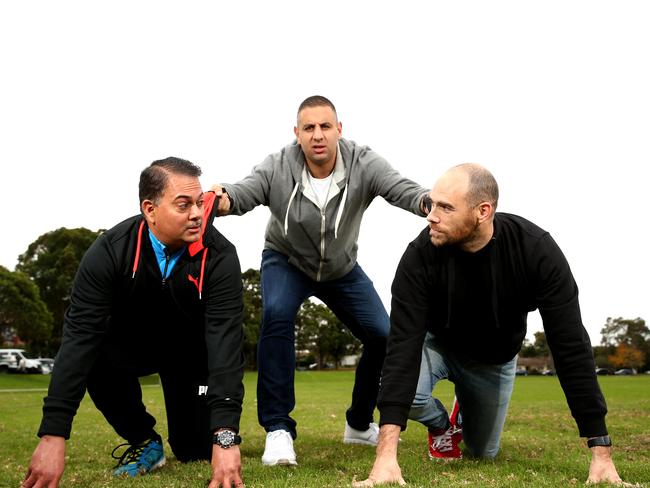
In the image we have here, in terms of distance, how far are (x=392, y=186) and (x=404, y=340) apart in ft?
6.86

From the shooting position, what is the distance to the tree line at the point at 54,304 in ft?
178

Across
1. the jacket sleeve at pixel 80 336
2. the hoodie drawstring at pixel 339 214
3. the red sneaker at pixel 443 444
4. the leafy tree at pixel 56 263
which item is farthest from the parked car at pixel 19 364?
the jacket sleeve at pixel 80 336

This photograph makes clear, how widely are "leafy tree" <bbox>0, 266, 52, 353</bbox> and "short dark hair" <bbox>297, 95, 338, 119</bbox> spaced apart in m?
51.2

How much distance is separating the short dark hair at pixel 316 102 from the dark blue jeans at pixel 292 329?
148cm

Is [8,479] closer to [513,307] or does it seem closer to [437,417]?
[437,417]

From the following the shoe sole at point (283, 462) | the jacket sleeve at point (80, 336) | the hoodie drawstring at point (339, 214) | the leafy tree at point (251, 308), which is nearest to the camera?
the jacket sleeve at point (80, 336)

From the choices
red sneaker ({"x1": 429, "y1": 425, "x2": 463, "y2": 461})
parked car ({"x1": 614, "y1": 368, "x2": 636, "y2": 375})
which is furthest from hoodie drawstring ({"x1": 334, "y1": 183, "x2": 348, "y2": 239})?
parked car ({"x1": 614, "y1": 368, "x2": 636, "y2": 375})

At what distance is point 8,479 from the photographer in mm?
6082

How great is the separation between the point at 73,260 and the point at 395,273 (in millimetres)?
63503

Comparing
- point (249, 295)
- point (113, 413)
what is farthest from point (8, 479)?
point (249, 295)

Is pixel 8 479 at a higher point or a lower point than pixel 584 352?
lower

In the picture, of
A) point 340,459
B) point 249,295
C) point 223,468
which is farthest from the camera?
point 249,295

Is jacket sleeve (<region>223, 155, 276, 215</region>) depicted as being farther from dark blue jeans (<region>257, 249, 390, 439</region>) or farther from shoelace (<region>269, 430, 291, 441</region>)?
shoelace (<region>269, 430, 291, 441</region>)

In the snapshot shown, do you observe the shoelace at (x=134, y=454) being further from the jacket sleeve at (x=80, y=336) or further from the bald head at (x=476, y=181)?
the bald head at (x=476, y=181)
